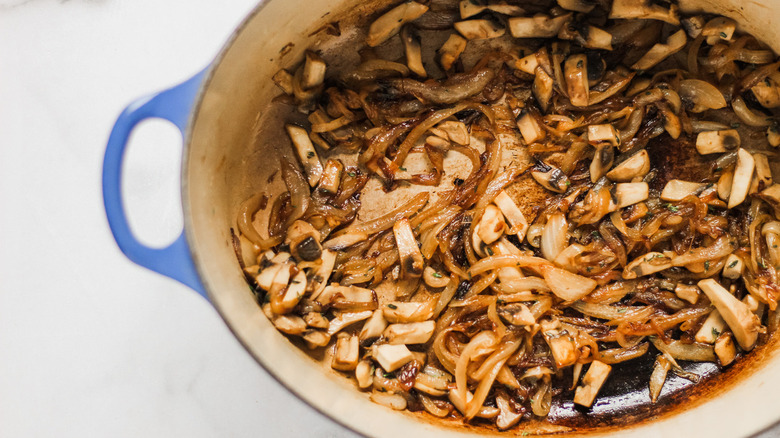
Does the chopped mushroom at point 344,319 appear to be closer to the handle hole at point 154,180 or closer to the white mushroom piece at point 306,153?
the white mushroom piece at point 306,153

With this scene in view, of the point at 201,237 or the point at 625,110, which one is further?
the point at 625,110

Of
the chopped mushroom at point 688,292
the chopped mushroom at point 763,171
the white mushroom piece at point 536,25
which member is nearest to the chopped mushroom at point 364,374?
the chopped mushroom at point 688,292

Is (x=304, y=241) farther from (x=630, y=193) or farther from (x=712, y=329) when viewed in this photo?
(x=712, y=329)

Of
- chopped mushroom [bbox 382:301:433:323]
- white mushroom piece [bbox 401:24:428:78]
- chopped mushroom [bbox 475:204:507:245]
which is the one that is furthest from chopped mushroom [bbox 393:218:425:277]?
white mushroom piece [bbox 401:24:428:78]

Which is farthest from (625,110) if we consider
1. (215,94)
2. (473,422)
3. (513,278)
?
(215,94)

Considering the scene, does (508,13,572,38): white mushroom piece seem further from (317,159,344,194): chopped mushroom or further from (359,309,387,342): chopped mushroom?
(359,309,387,342): chopped mushroom

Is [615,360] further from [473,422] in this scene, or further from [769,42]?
[769,42]
